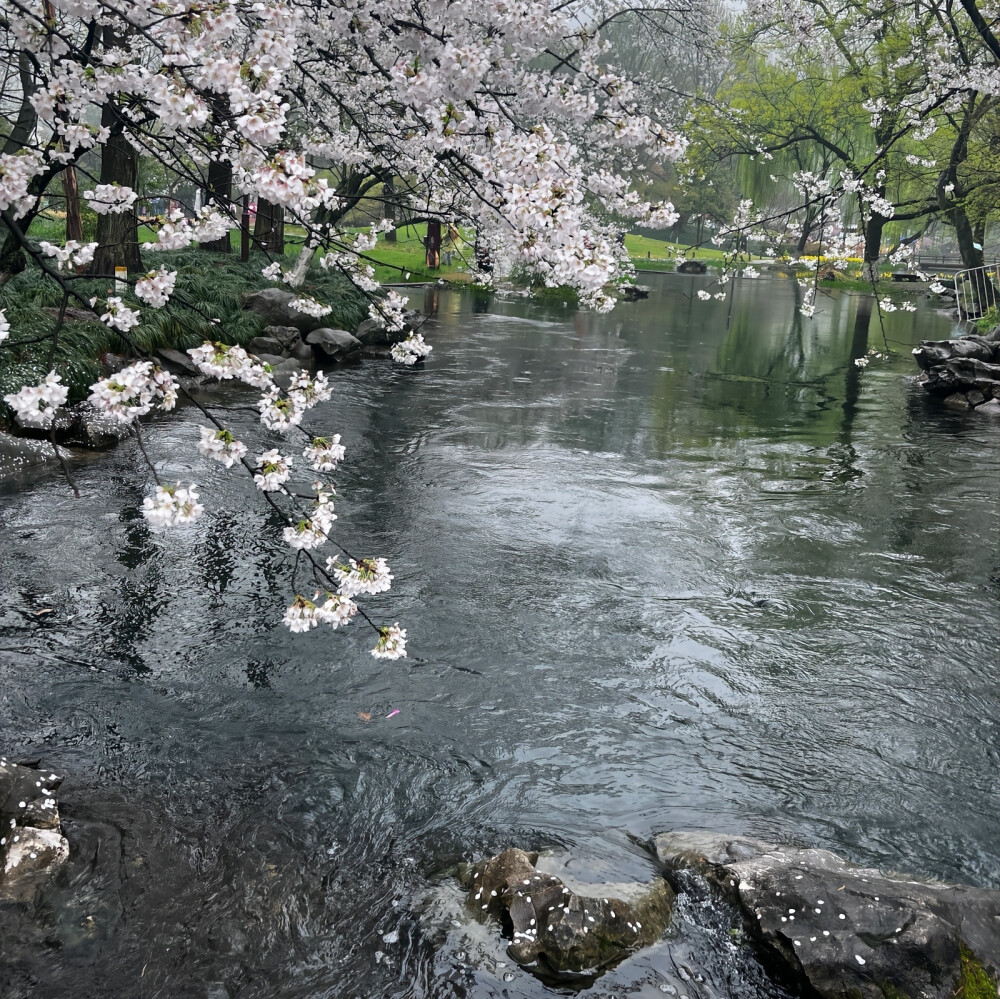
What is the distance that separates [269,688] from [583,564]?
3278mm

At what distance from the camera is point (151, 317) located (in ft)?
45.5

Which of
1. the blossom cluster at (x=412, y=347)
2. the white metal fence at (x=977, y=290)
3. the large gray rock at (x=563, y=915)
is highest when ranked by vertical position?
the white metal fence at (x=977, y=290)

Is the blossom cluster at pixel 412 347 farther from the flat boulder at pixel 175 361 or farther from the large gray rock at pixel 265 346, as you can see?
the large gray rock at pixel 265 346

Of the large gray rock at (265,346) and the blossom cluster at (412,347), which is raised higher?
the blossom cluster at (412,347)

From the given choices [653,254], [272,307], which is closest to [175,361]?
[272,307]

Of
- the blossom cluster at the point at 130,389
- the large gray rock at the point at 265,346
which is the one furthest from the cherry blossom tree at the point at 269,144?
the large gray rock at the point at 265,346

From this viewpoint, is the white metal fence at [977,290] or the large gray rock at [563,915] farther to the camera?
the white metal fence at [977,290]

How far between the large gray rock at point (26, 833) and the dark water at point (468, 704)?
0.13 metres

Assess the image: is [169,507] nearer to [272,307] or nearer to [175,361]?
[175,361]

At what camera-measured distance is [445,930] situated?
396 cm

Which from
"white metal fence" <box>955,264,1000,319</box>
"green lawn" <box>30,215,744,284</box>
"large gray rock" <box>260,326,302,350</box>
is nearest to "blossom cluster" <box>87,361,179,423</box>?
"green lawn" <box>30,215,744,284</box>

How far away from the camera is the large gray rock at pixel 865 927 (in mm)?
3582

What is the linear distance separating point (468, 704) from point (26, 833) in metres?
2.59

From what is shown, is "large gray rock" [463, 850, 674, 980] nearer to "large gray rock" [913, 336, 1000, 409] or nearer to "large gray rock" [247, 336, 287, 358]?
"large gray rock" [247, 336, 287, 358]
